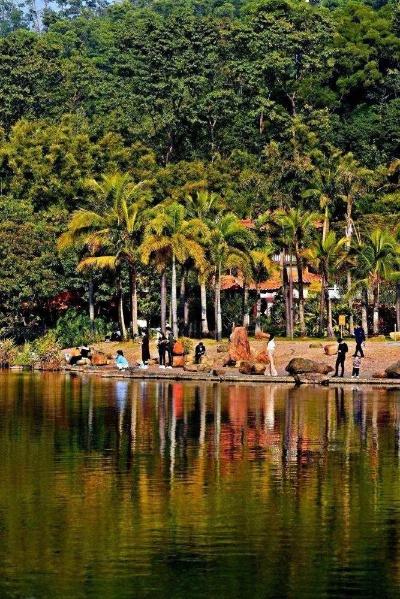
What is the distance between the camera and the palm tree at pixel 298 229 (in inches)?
2872

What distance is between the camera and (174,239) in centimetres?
7019

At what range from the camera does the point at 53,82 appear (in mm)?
127500

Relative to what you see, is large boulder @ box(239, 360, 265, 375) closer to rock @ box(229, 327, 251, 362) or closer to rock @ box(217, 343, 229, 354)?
rock @ box(229, 327, 251, 362)

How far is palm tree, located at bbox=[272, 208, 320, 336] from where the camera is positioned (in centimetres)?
7294

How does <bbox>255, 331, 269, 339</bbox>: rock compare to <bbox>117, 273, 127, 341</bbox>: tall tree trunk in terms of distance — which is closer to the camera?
<bbox>255, 331, 269, 339</bbox>: rock

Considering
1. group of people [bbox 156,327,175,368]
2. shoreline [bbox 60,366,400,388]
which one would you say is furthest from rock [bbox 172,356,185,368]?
shoreline [bbox 60,366,400,388]

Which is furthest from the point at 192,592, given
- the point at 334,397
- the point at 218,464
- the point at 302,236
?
the point at 302,236

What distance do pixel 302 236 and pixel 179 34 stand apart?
54818mm

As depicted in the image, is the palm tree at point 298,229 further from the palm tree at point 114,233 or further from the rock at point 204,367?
the rock at point 204,367

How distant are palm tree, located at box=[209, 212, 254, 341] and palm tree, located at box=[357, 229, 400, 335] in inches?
245

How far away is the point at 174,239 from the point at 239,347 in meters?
9.93

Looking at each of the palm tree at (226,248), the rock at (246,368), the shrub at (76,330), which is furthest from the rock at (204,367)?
the shrub at (76,330)

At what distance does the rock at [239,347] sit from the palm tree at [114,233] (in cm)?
1227

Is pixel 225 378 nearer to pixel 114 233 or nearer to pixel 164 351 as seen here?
pixel 164 351
